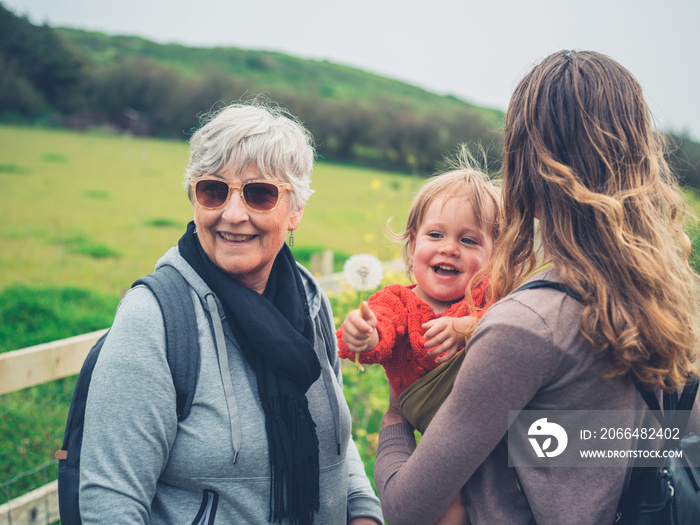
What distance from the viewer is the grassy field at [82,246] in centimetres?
409

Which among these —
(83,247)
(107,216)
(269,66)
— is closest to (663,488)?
(83,247)

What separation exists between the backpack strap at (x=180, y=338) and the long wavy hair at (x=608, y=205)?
113 cm

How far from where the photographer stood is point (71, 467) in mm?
1639

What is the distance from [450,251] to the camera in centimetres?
222

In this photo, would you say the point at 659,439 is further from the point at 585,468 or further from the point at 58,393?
the point at 58,393

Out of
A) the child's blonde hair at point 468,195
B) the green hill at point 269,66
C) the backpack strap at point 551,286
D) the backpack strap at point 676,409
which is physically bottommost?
the backpack strap at point 676,409

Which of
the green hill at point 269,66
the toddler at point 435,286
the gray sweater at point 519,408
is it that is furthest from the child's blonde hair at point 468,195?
the green hill at point 269,66

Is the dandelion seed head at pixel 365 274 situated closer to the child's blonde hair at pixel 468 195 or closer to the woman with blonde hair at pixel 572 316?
the child's blonde hair at pixel 468 195

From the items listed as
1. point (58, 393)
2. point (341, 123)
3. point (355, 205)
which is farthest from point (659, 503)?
point (341, 123)

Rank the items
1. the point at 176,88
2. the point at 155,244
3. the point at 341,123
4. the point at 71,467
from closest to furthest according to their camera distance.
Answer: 1. the point at 71,467
2. the point at 155,244
3. the point at 341,123
4. the point at 176,88

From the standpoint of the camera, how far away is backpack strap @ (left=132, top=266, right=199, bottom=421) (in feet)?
5.58

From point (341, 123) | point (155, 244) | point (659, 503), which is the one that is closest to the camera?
point (659, 503)

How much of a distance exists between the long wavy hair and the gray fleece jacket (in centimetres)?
113

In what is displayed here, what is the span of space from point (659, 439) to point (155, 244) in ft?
38.1
